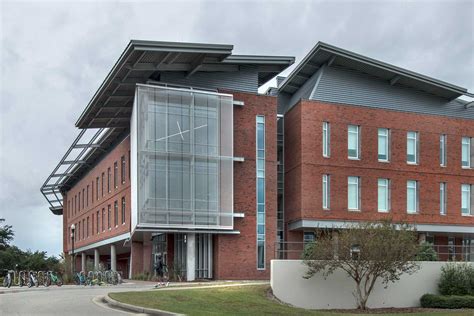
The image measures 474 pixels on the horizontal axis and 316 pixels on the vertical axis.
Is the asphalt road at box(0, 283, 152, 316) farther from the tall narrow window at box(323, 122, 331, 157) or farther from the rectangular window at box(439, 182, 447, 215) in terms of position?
the rectangular window at box(439, 182, 447, 215)

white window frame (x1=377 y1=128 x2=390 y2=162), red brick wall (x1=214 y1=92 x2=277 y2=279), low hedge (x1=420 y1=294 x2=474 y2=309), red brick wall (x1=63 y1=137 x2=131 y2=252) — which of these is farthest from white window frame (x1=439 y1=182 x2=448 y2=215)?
red brick wall (x1=63 y1=137 x2=131 y2=252)

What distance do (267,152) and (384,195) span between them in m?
9.54

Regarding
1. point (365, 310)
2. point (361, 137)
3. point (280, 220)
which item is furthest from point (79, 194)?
point (365, 310)

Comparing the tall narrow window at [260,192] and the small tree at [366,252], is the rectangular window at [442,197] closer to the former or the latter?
the tall narrow window at [260,192]

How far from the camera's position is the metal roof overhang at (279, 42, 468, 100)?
44.7 metres

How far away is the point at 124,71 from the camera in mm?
39688

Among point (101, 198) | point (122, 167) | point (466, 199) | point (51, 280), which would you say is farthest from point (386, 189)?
point (101, 198)

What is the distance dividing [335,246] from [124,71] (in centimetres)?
1757

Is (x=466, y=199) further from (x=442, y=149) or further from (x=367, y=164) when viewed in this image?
(x=367, y=164)

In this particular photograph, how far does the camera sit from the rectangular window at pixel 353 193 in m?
45.6

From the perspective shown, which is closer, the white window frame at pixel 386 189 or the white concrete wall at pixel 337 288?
the white concrete wall at pixel 337 288

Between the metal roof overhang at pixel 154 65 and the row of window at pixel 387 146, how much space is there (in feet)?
20.8

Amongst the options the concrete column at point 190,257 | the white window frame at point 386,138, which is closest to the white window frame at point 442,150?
the white window frame at point 386,138

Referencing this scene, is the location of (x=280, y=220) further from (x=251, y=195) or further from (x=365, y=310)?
(x=365, y=310)
